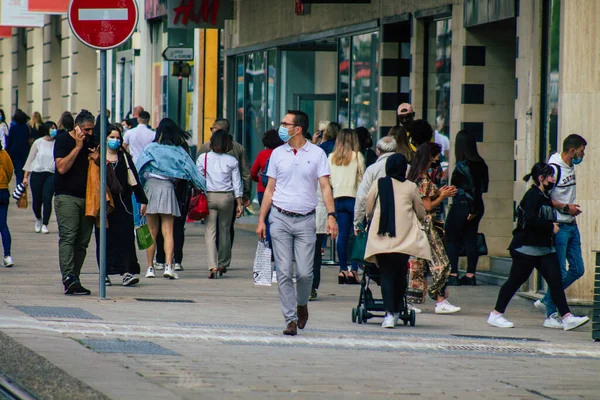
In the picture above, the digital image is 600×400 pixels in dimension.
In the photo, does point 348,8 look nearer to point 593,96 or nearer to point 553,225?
point 593,96

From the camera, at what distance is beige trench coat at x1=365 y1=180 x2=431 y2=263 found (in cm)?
1117

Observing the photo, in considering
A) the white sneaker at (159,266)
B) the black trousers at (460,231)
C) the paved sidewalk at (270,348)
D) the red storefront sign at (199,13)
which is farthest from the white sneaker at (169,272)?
the red storefront sign at (199,13)

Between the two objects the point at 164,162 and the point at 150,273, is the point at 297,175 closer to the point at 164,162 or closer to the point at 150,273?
the point at 164,162

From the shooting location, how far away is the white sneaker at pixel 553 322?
39.5 feet

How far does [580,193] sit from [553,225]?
159 centimetres

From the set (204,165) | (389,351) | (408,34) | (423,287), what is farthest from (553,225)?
(408,34)

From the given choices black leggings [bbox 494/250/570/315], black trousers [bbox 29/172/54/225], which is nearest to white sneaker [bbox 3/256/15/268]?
black trousers [bbox 29/172/54/225]

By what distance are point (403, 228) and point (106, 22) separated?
11.0 feet

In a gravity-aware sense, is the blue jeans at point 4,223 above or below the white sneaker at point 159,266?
above

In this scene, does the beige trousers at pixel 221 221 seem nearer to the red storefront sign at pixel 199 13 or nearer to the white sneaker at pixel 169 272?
the white sneaker at pixel 169 272

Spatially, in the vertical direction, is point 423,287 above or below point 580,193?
below

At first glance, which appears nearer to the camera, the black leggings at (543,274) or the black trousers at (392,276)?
the black trousers at (392,276)

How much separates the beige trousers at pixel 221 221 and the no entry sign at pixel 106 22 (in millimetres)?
3633

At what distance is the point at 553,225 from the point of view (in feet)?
38.0
